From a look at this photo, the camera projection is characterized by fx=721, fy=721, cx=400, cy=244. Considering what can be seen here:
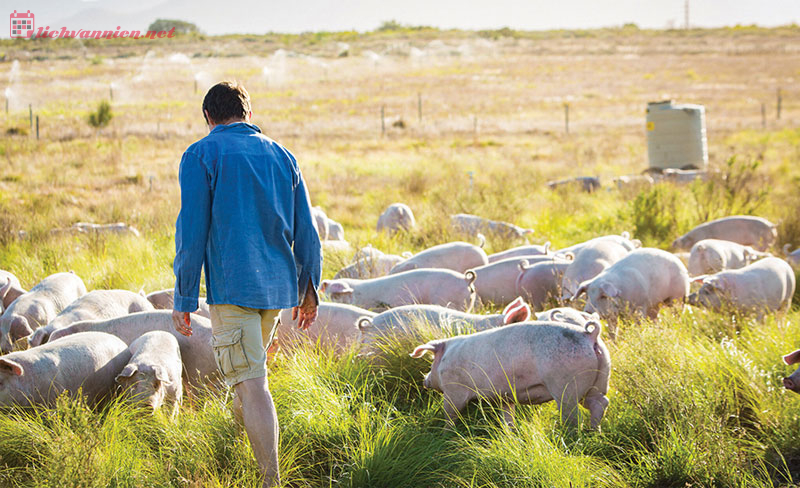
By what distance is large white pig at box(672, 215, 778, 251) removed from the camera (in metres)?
9.40

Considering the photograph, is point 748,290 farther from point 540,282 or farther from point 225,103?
point 225,103

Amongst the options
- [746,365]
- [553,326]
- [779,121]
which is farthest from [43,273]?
[779,121]

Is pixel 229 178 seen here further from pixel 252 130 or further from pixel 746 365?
pixel 746 365

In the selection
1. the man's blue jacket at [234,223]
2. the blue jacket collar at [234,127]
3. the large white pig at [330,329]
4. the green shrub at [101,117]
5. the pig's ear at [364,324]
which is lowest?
the large white pig at [330,329]

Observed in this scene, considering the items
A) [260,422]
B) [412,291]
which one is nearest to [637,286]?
[412,291]

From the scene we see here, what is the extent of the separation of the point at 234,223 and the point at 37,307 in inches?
157

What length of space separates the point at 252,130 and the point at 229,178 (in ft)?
1.09

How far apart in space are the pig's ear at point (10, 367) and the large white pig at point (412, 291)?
2.71m

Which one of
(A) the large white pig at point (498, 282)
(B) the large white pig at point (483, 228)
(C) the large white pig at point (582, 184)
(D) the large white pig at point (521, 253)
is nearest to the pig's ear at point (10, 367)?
(A) the large white pig at point (498, 282)

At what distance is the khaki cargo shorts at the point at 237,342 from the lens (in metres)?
3.35

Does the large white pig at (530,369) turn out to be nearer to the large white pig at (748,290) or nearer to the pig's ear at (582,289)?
the pig's ear at (582,289)

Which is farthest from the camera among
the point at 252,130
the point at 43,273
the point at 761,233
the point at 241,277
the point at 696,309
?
the point at 761,233

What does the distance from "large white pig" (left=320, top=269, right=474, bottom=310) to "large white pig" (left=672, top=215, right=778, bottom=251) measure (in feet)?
15.1

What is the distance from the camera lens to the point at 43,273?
8.65 metres
